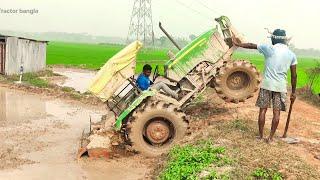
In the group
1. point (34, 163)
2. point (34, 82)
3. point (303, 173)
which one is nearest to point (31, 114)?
point (34, 163)

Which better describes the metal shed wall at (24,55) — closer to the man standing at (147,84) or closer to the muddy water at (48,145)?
the muddy water at (48,145)

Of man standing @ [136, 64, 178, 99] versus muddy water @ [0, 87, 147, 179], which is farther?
man standing @ [136, 64, 178, 99]

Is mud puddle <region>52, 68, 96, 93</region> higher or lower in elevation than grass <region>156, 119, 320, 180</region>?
lower

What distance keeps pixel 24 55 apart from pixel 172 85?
20266 mm

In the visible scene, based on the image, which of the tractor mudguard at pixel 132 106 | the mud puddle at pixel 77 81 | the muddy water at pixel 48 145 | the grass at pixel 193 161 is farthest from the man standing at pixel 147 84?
the mud puddle at pixel 77 81

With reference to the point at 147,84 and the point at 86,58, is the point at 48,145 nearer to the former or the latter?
the point at 147,84

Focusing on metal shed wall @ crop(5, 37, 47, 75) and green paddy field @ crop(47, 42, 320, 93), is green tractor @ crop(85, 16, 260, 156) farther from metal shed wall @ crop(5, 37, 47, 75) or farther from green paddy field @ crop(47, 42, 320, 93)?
metal shed wall @ crop(5, 37, 47, 75)

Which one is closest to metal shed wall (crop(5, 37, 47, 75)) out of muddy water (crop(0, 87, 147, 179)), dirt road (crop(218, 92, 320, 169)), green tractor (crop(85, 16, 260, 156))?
muddy water (crop(0, 87, 147, 179))

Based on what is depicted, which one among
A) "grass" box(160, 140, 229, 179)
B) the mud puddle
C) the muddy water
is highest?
"grass" box(160, 140, 229, 179)

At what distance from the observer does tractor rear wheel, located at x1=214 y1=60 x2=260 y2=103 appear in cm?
1071

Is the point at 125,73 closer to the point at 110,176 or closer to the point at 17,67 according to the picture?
the point at 110,176

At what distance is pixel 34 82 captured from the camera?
24.0 metres

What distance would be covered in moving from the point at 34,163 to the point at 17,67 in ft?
64.6

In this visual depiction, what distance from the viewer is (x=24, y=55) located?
95.8ft
